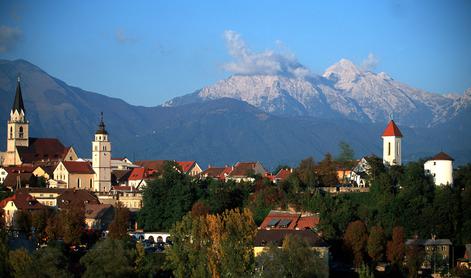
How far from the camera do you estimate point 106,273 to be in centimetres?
5325

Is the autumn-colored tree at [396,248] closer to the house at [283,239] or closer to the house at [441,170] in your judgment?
the house at [283,239]

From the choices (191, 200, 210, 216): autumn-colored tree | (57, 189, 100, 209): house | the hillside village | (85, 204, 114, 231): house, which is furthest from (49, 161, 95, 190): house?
(191, 200, 210, 216): autumn-colored tree

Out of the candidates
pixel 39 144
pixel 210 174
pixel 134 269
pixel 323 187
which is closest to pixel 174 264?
pixel 134 269

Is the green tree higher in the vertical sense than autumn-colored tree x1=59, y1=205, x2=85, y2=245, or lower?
higher

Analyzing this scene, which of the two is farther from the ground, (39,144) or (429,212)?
(39,144)

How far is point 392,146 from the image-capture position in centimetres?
8262

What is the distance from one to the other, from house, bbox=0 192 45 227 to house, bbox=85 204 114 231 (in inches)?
133

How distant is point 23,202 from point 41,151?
25364 mm

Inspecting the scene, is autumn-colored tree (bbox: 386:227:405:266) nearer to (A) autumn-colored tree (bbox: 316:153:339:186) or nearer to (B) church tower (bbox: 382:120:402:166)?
(A) autumn-colored tree (bbox: 316:153:339:186)

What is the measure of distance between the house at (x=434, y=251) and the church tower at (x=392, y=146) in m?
15.0

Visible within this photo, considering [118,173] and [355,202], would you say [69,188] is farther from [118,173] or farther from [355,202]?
[355,202]

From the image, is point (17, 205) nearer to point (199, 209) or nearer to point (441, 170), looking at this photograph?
point (199, 209)

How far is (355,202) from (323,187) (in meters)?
6.27

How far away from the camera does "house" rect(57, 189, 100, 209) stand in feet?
263
